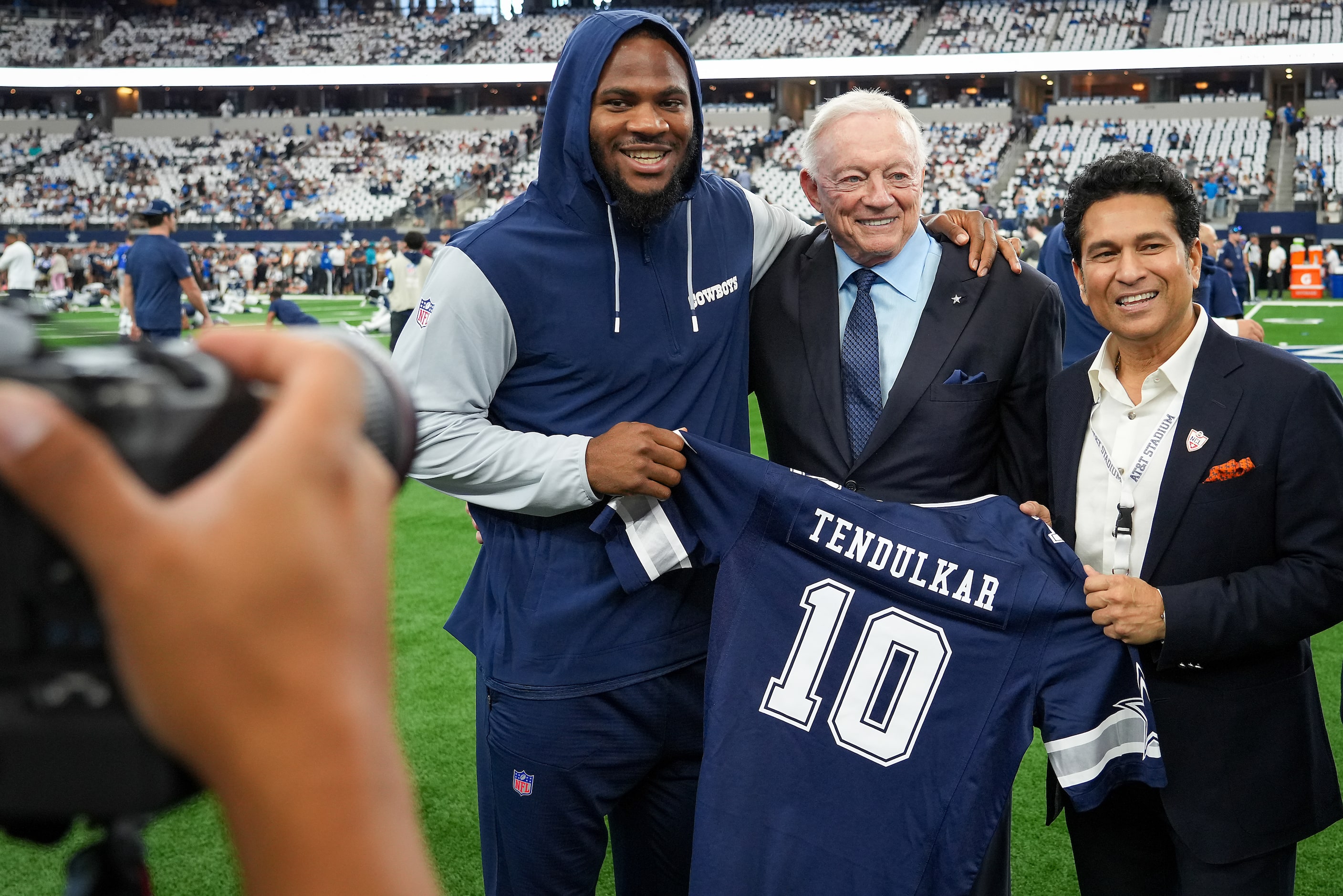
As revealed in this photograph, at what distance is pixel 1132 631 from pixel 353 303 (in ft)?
97.0

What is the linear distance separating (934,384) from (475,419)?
A: 3.41ft

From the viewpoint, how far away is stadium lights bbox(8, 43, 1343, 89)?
40.6m

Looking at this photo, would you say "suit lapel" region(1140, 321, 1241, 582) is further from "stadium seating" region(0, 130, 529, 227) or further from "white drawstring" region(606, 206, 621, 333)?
"stadium seating" region(0, 130, 529, 227)

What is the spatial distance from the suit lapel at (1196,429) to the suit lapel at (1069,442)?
7.5 inches

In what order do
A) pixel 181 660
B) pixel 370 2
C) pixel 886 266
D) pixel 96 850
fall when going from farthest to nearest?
pixel 370 2
pixel 886 266
pixel 96 850
pixel 181 660

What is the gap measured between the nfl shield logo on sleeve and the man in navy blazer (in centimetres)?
137

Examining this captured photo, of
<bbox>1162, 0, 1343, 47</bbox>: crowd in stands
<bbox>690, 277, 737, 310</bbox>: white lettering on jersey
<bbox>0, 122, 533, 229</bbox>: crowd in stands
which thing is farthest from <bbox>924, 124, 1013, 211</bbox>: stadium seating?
<bbox>690, 277, 737, 310</bbox>: white lettering on jersey

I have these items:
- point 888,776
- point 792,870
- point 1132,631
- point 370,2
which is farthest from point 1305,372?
point 370,2

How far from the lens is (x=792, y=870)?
2.38m

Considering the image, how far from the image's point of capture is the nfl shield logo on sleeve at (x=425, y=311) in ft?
8.08

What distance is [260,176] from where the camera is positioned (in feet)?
152

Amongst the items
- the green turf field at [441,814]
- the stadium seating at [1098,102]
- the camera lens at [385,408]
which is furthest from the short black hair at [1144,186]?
the stadium seating at [1098,102]

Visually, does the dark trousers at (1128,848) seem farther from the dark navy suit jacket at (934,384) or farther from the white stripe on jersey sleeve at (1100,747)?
the dark navy suit jacket at (934,384)

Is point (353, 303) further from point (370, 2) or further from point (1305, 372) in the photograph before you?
point (370, 2)
